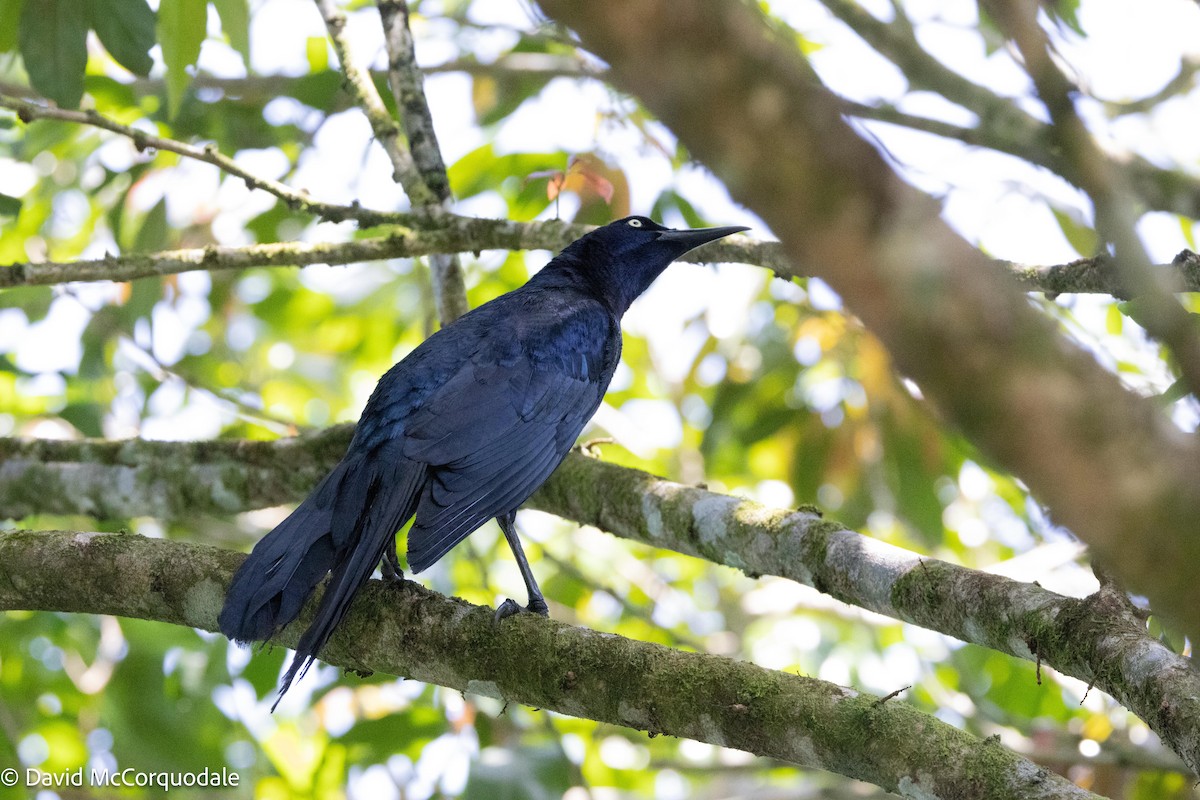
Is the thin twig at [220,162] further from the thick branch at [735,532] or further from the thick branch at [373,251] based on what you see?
the thick branch at [735,532]

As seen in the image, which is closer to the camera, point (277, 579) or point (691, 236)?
point (277, 579)

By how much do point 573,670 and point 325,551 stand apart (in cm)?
92

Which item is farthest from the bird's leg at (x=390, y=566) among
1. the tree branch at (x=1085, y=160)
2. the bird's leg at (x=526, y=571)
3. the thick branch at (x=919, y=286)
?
the thick branch at (x=919, y=286)

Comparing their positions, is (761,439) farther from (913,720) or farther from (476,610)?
(913,720)

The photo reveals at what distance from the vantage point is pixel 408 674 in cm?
321

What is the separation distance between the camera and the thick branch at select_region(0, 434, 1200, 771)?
259 cm

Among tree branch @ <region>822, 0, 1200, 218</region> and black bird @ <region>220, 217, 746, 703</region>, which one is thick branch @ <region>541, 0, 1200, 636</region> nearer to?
black bird @ <region>220, 217, 746, 703</region>

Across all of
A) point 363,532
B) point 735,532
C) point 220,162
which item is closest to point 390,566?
point 363,532

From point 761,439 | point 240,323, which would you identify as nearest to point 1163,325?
point 761,439

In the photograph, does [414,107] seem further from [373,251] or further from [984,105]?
[984,105]

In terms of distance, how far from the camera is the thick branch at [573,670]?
243 centimetres

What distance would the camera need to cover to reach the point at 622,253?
5.44 meters

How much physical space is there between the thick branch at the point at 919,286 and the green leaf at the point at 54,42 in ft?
13.2

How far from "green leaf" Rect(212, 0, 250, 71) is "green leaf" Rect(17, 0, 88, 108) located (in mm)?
532
